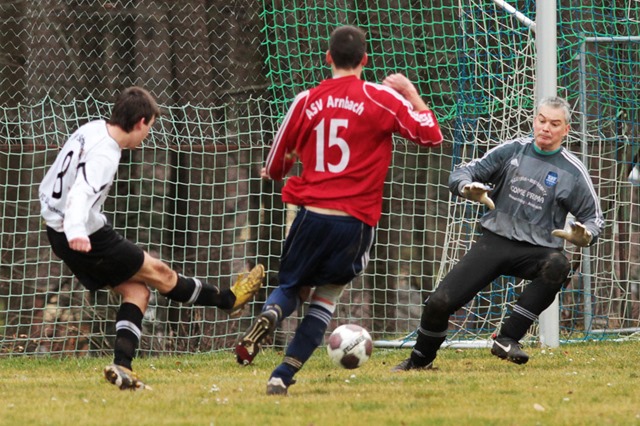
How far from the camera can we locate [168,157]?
11.0m

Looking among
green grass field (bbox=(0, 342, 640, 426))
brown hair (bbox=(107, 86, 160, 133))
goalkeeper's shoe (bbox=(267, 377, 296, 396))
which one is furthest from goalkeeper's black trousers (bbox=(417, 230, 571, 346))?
brown hair (bbox=(107, 86, 160, 133))

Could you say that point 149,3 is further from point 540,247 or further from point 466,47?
point 540,247

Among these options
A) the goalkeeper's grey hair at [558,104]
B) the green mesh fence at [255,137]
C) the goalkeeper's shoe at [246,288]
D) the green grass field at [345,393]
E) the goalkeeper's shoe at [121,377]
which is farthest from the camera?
the green mesh fence at [255,137]

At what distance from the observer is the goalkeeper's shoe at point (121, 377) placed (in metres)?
6.33

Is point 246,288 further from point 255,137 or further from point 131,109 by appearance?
point 255,137

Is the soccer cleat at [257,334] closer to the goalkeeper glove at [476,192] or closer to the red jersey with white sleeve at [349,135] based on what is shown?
the red jersey with white sleeve at [349,135]

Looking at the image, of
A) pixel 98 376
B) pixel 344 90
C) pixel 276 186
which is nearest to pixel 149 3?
pixel 276 186

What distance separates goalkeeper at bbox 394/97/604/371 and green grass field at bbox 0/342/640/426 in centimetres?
31

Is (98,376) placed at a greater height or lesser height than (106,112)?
lesser

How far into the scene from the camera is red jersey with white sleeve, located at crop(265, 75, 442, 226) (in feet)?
19.6

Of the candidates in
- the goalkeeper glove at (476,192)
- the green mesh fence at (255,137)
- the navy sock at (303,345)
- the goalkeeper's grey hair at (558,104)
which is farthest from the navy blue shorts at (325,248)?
the green mesh fence at (255,137)

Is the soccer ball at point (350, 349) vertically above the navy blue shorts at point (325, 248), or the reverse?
the navy blue shorts at point (325, 248)

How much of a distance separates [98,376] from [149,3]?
196 inches

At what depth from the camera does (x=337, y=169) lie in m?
6.03
